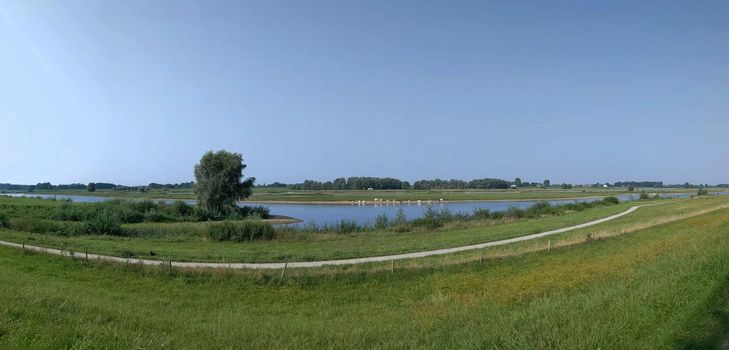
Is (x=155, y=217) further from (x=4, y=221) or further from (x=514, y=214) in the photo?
(x=514, y=214)

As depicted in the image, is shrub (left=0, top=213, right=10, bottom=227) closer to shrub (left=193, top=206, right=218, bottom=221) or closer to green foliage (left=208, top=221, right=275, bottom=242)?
shrub (left=193, top=206, right=218, bottom=221)

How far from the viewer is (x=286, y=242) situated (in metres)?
36.8

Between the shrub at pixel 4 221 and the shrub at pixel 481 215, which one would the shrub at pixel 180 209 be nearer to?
the shrub at pixel 4 221

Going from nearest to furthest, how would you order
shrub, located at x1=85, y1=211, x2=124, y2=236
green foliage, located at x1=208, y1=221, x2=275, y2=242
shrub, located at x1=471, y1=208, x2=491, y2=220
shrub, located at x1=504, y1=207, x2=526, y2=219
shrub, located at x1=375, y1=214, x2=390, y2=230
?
green foliage, located at x1=208, y1=221, x2=275, y2=242 < shrub, located at x1=85, y1=211, x2=124, y2=236 < shrub, located at x1=375, y1=214, x2=390, y2=230 < shrub, located at x1=471, y1=208, x2=491, y2=220 < shrub, located at x1=504, y1=207, x2=526, y2=219

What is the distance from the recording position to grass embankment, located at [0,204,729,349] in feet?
21.0

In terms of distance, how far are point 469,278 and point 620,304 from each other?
9.88 m

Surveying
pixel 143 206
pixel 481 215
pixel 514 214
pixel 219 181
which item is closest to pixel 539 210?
pixel 514 214

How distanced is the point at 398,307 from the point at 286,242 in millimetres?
25145

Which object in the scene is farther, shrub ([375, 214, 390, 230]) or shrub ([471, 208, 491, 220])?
shrub ([471, 208, 491, 220])

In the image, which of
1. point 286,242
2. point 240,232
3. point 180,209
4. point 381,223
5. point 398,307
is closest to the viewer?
point 398,307

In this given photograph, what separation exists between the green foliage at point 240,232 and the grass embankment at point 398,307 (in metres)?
18.0

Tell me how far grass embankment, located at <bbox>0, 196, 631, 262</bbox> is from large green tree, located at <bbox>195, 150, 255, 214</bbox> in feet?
95.0

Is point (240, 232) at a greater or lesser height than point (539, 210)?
lesser

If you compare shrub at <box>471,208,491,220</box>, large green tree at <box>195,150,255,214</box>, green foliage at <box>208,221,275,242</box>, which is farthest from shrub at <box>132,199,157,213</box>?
shrub at <box>471,208,491,220</box>
